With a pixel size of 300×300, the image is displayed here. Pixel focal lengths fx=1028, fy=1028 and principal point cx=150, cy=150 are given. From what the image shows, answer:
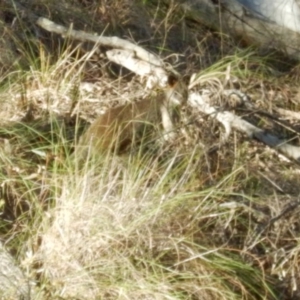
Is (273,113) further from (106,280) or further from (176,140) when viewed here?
(106,280)

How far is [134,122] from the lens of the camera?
5.12 metres

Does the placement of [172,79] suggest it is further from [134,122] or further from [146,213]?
[146,213]

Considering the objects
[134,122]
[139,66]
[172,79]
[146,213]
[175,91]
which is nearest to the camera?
[146,213]

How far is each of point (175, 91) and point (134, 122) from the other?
49 cm

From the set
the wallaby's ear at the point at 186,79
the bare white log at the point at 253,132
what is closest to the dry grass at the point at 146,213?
the bare white log at the point at 253,132

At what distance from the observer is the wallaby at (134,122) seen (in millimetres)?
4879

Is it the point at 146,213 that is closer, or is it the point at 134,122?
the point at 146,213

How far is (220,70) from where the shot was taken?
5.89 metres

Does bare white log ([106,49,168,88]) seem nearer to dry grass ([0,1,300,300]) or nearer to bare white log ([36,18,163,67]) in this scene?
bare white log ([36,18,163,67])

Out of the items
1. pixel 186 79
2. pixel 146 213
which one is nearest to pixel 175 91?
pixel 186 79

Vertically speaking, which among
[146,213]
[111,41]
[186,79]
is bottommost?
[111,41]

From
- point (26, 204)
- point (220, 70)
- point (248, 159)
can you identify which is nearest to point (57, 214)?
point (26, 204)

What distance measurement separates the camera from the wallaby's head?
5.43 metres

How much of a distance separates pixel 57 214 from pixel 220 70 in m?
1.78
